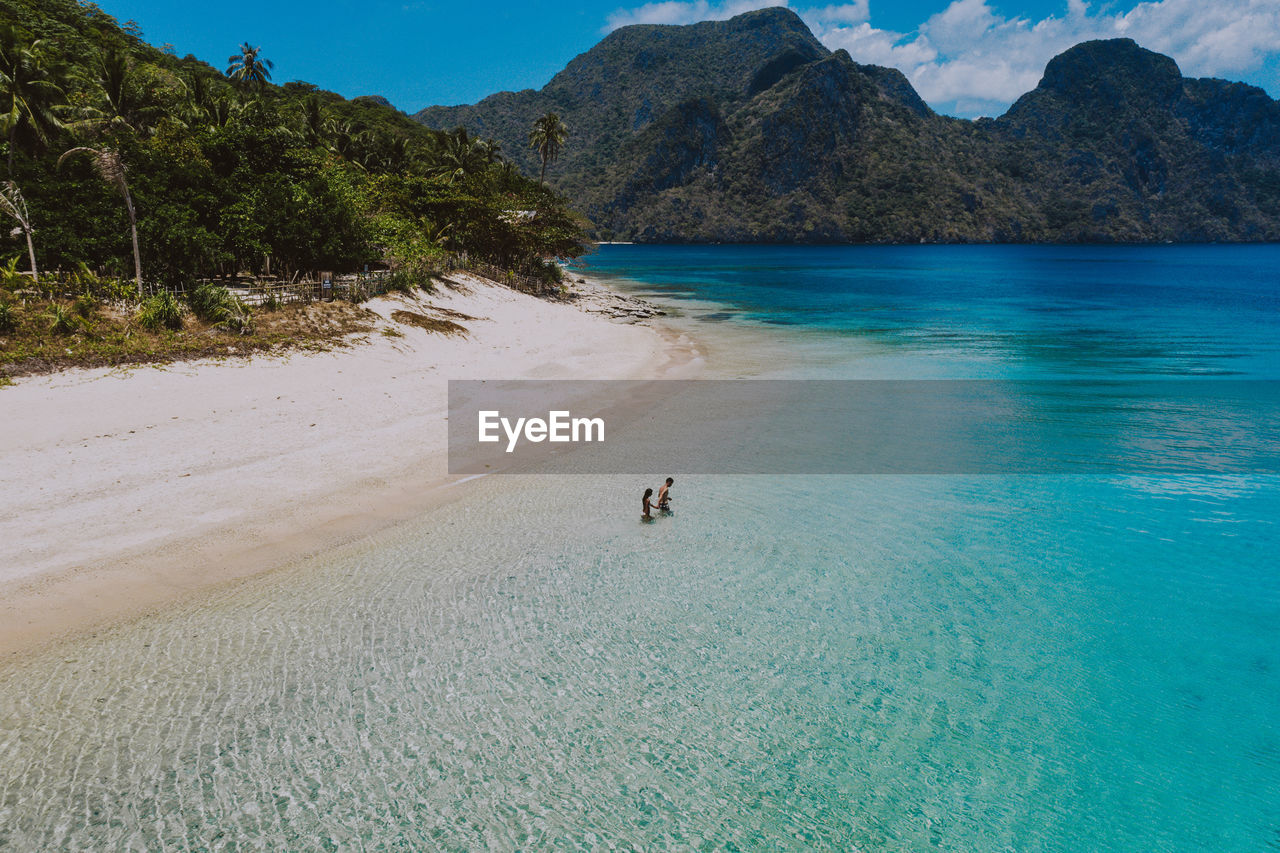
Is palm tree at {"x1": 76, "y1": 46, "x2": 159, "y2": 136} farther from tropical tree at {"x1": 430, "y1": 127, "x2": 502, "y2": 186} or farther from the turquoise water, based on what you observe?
the turquoise water

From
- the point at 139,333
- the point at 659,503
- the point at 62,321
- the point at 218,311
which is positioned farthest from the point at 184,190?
the point at 659,503

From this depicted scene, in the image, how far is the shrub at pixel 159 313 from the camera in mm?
23594

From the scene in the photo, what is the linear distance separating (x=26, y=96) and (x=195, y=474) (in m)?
26.1

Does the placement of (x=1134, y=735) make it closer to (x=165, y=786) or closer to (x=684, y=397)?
(x=165, y=786)

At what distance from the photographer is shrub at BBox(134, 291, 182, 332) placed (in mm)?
23594

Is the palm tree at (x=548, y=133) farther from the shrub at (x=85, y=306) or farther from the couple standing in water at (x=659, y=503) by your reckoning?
the couple standing in water at (x=659, y=503)

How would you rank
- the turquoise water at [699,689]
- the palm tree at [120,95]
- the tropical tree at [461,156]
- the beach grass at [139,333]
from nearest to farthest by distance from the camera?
the turquoise water at [699,689], the beach grass at [139,333], the palm tree at [120,95], the tropical tree at [461,156]

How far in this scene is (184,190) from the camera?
29391 mm

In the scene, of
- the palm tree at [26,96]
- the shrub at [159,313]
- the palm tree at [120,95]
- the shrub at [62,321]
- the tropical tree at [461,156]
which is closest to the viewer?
the shrub at [62,321]

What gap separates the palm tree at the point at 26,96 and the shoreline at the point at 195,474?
1510 centimetres

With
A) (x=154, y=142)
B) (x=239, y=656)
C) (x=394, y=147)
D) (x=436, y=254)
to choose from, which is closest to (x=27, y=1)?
(x=394, y=147)

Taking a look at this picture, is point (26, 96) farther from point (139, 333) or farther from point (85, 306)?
point (139, 333)

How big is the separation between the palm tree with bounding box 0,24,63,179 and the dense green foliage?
68 mm

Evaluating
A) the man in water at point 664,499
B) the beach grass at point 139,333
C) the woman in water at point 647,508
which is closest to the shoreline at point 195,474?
the beach grass at point 139,333
